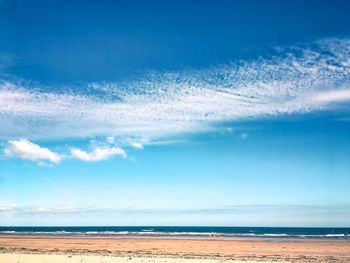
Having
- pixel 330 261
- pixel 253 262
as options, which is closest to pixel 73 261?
pixel 253 262

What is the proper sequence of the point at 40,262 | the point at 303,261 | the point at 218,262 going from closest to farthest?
the point at 40,262 < the point at 218,262 < the point at 303,261

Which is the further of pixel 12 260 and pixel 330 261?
pixel 330 261

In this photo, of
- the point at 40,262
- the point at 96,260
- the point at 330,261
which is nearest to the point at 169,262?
the point at 96,260

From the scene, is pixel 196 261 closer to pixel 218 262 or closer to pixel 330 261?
pixel 218 262

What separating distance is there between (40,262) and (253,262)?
39.0ft

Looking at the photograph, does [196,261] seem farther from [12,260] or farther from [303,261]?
[12,260]

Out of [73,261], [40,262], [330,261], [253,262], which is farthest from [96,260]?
[330,261]

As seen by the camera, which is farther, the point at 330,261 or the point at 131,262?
the point at 330,261

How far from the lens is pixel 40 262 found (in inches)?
830

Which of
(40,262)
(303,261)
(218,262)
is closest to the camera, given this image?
(40,262)

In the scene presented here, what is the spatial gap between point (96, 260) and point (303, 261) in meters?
13.5

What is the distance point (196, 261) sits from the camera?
22.5 metres

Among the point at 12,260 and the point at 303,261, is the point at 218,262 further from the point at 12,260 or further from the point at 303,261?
the point at 12,260

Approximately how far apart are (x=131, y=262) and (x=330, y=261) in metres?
13.6
